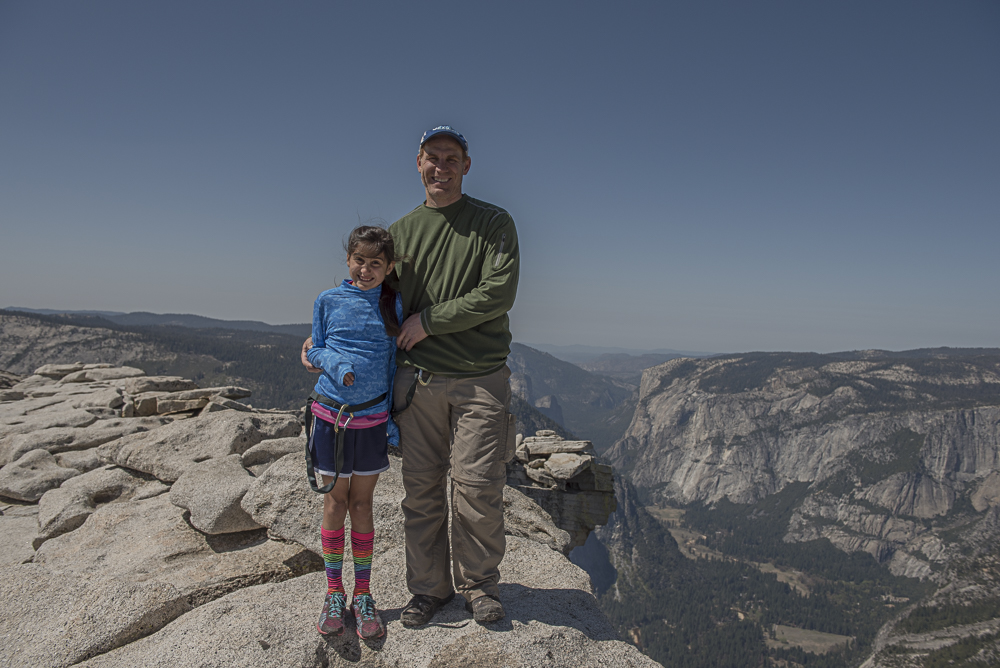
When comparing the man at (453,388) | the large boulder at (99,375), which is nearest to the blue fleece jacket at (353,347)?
the man at (453,388)

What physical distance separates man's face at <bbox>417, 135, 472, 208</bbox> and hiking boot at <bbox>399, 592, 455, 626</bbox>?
406cm

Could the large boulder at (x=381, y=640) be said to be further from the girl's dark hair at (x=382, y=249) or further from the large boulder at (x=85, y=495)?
the large boulder at (x=85, y=495)

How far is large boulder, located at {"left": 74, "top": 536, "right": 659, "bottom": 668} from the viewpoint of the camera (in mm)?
4438

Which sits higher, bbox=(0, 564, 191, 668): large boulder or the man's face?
the man's face

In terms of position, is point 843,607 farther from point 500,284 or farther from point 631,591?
point 500,284

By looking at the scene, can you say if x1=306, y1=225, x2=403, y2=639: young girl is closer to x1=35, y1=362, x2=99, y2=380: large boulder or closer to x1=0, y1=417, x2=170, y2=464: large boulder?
x1=0, y1=417, x2=170, y2=464: large boulder

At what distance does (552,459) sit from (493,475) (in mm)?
13297

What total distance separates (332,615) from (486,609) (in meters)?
1.48

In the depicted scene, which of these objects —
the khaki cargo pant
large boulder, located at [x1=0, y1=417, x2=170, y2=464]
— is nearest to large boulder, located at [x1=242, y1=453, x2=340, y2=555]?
the khaki cargo pant

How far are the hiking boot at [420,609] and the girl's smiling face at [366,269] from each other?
10.5 feet

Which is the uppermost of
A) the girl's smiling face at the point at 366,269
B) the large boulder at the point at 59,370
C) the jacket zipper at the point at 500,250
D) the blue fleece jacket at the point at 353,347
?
the jacket zipper at the point at 500,250

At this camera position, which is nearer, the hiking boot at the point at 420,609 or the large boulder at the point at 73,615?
the hiking boot at the point at 420,609

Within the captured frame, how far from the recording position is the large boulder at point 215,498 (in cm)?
717

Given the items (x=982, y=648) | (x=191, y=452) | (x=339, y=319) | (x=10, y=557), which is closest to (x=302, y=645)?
(x=339, y=319)
